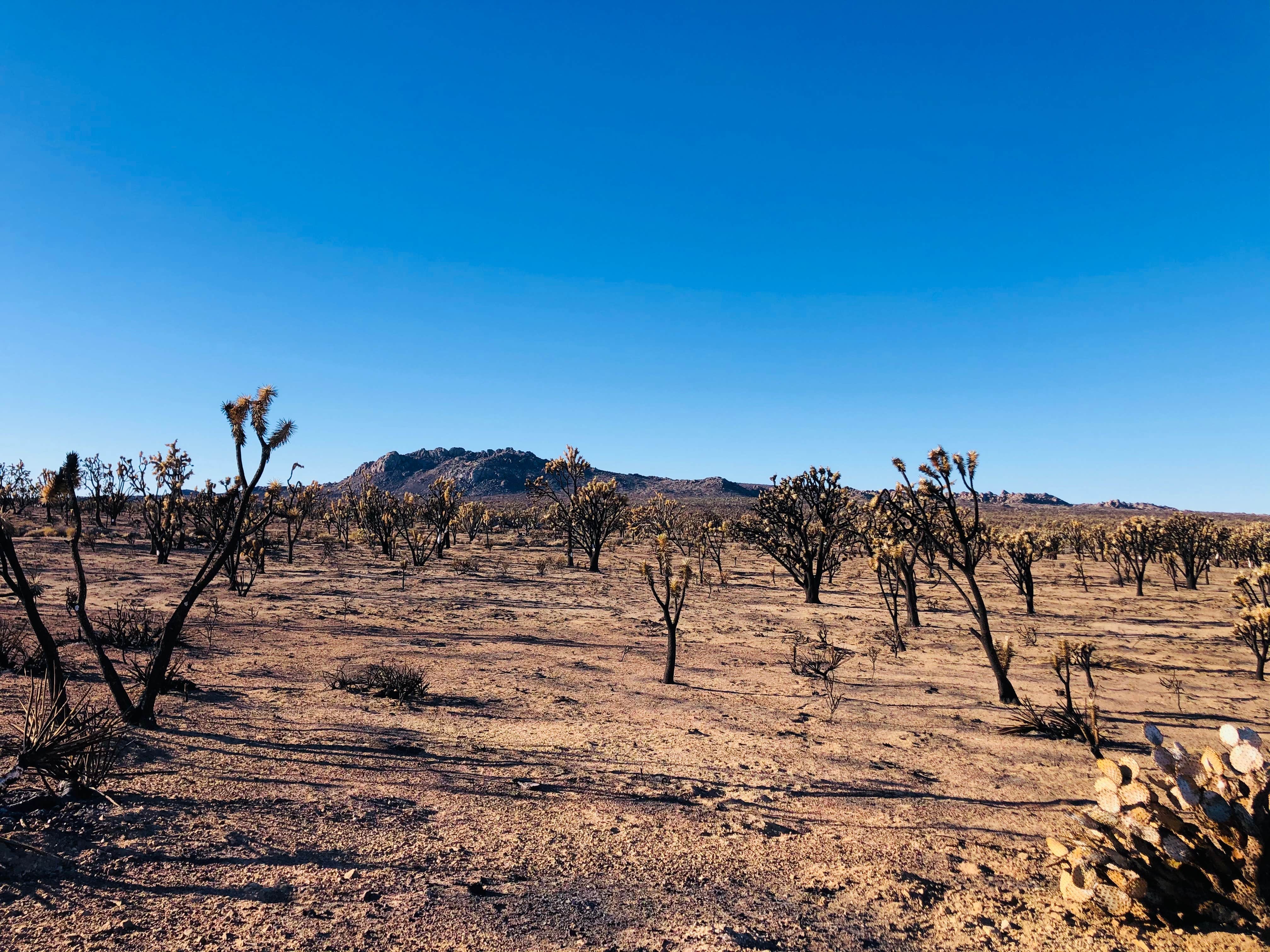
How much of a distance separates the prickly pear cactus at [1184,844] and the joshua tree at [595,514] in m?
29.4

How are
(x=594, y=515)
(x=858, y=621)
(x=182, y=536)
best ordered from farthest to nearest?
1. (x=594, y=515)
2. (x=182, y=536)
3. (x=858, y=621)

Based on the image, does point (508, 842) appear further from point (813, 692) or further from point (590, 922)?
point (813, 692)

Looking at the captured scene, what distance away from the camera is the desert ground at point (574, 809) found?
13.6ft

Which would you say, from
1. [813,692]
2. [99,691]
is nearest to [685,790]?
[813,692]

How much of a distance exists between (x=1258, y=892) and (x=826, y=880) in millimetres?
2827

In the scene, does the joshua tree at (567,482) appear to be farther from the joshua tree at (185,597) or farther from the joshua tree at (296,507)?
the joshua tree at (185,597)

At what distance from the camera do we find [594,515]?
1385 inches

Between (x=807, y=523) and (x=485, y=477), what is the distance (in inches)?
4851

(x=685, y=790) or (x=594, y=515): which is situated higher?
(x=594, y=515)

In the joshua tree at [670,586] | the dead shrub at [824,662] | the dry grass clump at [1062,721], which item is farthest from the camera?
the joshua tree at [670,586]

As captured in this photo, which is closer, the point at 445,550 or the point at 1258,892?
the point at 1258,892

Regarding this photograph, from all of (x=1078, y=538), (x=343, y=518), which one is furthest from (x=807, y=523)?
(x=343, y=518)

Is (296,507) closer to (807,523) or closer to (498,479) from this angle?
(807,523)

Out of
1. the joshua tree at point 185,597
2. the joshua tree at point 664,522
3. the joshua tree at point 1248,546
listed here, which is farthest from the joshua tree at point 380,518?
the joshua tree at point 1248,546
